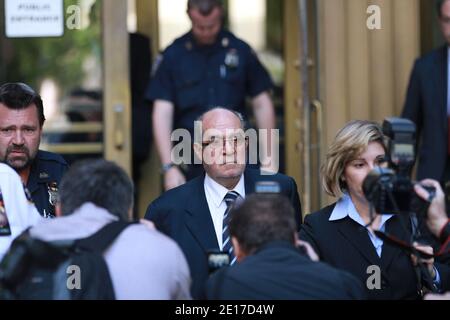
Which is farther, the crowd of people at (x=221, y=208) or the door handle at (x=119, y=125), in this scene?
the door handle at (x=119, y=125)

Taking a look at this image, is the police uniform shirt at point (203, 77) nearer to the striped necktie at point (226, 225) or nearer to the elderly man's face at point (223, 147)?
the elderly man's face at point (223, 147)

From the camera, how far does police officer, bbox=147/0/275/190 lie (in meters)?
7.96

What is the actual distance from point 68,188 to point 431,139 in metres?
3.50

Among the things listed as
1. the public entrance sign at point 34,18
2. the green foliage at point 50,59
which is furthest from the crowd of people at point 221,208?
the green foliage at point 50,59

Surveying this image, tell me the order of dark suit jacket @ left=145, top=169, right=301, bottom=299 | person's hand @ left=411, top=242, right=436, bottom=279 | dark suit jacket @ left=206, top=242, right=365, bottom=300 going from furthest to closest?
dark suit jacket @ left=145, top=169, right=301, bottom=299 < person's hand @ left=411, top=242, right=436, bottom=279 < dark suit jacket @ left=206, top=242, right=365, bottom=300

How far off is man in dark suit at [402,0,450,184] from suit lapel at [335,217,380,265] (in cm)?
208

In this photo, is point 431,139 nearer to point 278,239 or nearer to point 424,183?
point 424,183

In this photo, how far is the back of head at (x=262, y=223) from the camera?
446 cm

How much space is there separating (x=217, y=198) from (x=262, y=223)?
1.37m

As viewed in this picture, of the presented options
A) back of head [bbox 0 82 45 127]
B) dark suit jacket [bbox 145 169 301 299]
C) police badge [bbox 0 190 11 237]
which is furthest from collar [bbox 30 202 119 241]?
back of head [bbox 0 82 45 127]

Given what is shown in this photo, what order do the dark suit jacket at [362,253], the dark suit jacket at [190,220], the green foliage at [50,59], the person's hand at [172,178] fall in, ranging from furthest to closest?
the green foliage at [50,59] < the person's hand at [172,178] < the dark suit jacket at [190,220] < the dark suit jacket at [362,253]

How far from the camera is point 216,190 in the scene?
584cm

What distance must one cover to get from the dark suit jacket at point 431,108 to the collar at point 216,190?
2.02 metres

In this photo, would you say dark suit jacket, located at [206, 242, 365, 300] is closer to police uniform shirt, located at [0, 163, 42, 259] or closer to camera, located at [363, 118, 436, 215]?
camera, located at [363, 118, 436, 215]
